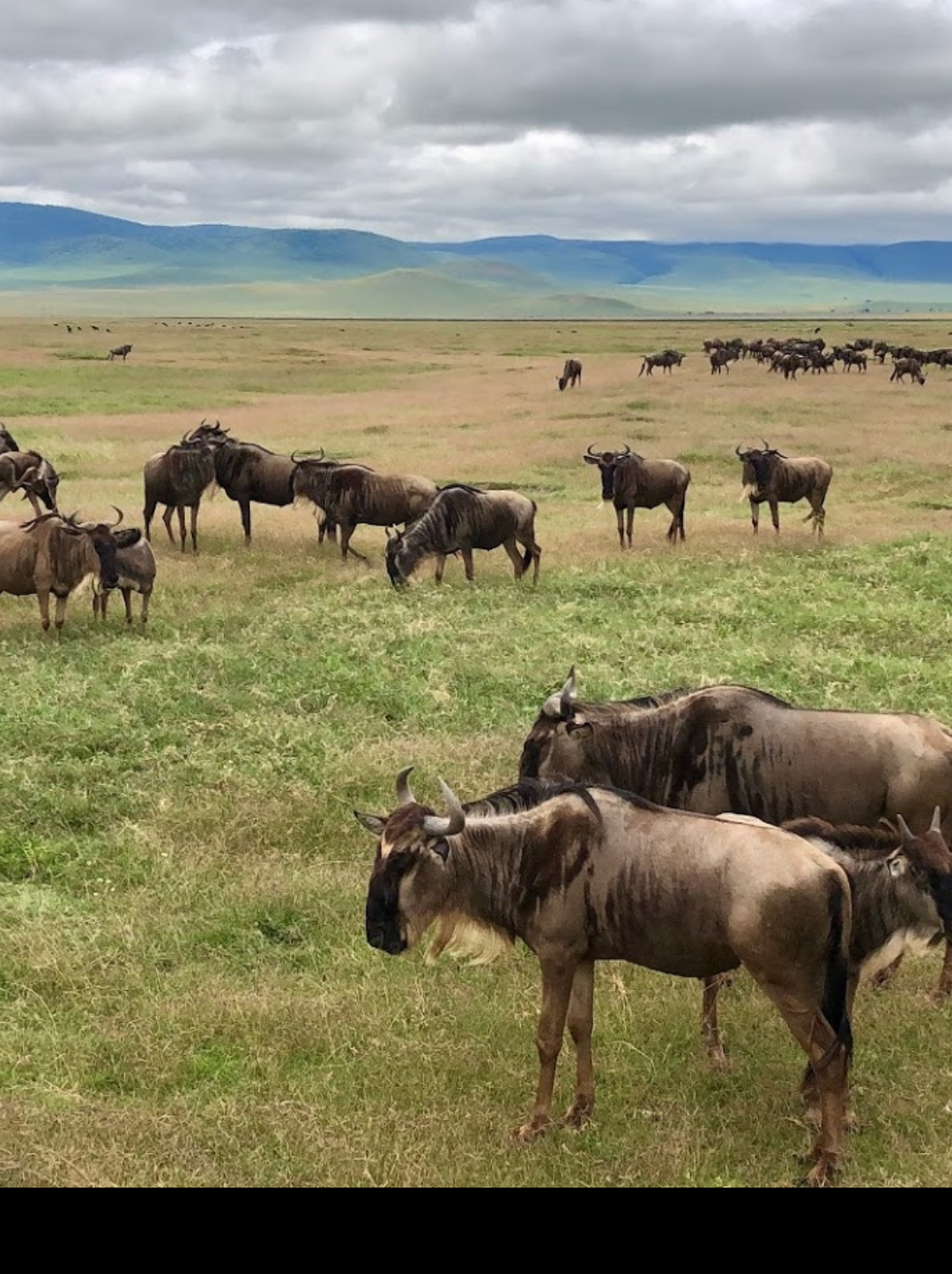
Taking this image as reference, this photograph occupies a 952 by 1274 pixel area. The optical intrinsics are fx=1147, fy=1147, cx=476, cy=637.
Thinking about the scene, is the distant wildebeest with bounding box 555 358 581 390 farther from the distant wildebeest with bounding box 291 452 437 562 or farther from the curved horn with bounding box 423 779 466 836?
the curved horn with bounding box 423 779 466 836

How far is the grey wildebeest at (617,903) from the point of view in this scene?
5.33 metres

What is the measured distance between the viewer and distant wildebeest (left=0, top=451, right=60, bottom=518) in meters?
20.3

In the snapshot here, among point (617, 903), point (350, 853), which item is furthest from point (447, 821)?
point (350, 853)

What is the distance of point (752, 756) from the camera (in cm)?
745

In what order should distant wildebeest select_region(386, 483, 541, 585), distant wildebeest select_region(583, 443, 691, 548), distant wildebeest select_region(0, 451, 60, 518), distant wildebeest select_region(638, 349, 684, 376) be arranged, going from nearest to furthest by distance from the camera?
1. distant wildebeest select_region(386, 483, 541, 585)
2. distant wildebeest select_region(0, 451, 60, 518)
3. distant wildebeest select_region(583, 443, 691, 548)
4. distant wildebeest select_region(638, 349, 684, 376)

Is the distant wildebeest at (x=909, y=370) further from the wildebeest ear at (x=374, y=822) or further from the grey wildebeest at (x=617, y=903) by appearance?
the wildebeest ear at (x=374, y=822)

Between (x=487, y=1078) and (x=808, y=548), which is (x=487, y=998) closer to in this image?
(x=487, y=1078)

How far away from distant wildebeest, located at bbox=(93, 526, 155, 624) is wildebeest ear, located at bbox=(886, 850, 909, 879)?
1107cm

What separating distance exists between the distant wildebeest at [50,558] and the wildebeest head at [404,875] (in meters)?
9.70

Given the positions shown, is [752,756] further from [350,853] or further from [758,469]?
[758,469]

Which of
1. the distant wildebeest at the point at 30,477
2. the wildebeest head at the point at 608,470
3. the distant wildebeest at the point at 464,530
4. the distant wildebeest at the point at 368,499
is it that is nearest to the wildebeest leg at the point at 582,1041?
the distant wildebeest at the point at 464,530

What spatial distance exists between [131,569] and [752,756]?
9.73m

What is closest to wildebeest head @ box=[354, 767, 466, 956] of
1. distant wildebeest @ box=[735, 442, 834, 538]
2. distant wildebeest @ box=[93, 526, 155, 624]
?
distant wildebeest @ box=[93, 526, 155, 624]
